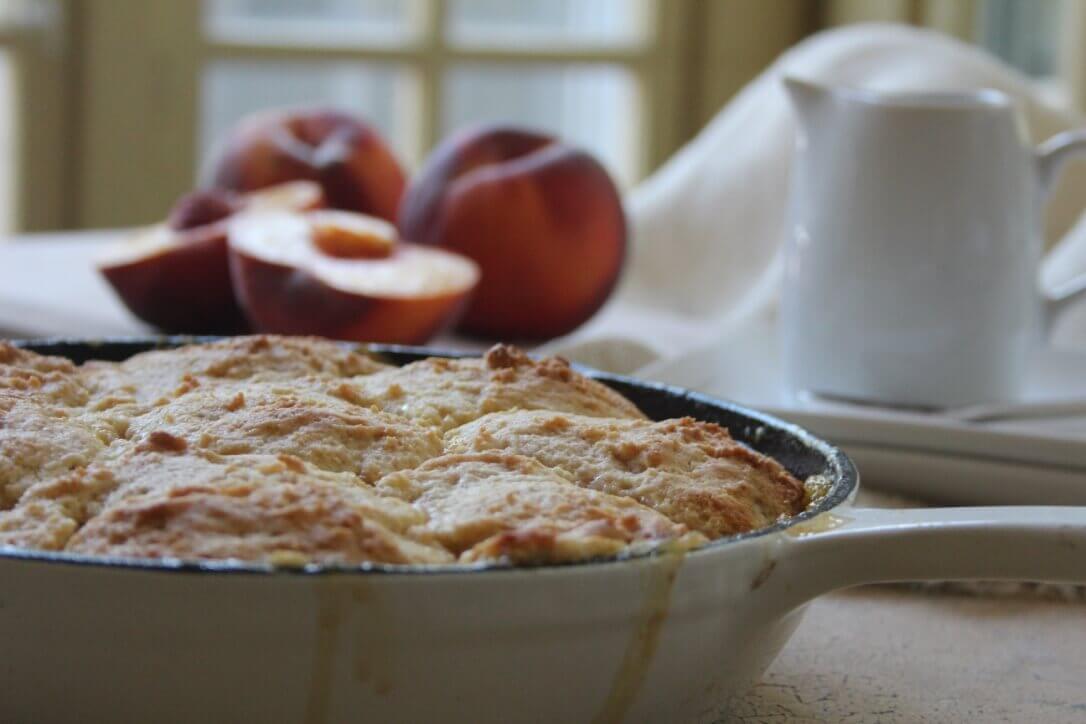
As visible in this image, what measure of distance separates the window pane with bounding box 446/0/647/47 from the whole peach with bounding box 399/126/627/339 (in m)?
1.25

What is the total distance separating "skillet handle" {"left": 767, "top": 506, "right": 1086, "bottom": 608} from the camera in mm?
424

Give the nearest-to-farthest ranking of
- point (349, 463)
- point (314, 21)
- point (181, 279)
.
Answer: point (349, 463), point (181, 279), point (314, 21)

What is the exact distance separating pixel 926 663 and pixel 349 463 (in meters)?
0.26

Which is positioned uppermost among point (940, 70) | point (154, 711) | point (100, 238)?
point (940, 70)

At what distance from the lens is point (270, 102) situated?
2.48 m

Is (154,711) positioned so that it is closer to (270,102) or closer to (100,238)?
(100,238)

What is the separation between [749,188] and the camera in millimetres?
1618

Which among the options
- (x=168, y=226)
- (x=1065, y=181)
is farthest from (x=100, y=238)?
(x=1065, y=181)

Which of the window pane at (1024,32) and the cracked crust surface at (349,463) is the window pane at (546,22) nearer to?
the window pane at (1024,32)

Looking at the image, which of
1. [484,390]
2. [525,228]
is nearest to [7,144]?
[525,228]

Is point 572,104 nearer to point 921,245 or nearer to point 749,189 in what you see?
point 749,189

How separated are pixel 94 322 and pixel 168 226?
104 mm

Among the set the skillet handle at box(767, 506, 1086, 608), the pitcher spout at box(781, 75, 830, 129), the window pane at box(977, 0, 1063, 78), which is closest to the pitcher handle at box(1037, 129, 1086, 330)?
the pitcher spout at box(781, 75, 830, 129)

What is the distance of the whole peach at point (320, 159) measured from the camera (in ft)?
4.52
